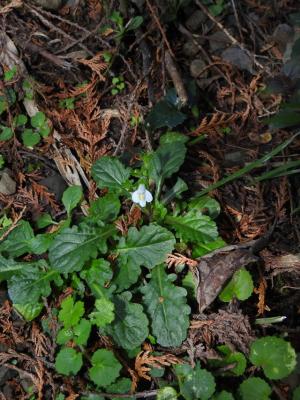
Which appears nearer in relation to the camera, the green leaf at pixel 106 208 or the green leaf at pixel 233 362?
the green leaf at pixel 233 362

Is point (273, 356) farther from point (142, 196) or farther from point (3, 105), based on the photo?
point (3, 105)

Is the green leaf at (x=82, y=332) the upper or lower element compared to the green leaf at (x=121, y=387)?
upper

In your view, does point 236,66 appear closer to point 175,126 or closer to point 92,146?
point 175,126

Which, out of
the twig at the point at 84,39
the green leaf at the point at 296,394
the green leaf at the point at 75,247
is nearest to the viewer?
the green leaf at the point at 296,394

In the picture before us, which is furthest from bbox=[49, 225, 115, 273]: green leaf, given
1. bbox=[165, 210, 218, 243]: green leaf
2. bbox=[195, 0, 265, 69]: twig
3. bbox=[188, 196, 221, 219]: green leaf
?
bbox=[195, 0, 265, 69]: twig

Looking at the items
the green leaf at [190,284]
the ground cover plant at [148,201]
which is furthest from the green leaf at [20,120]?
the green leaf at [190,284]

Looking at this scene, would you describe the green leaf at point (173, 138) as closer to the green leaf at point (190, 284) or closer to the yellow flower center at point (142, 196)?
the yellow flower center at point (142, 196)

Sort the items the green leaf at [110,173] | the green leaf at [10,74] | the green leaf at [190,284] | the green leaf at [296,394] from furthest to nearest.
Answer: the green leaf at [10,74] → the green leaf at [110,173] → the green leaf at [190,284] → the green leaf at [296,394]

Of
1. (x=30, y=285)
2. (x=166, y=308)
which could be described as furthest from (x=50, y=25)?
(x=166, y=308)
